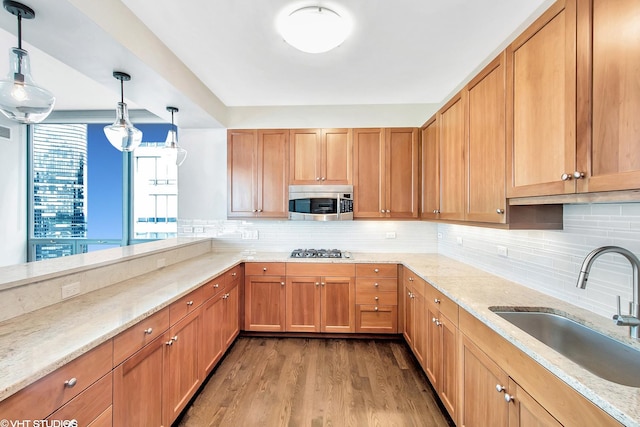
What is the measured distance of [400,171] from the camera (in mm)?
3137

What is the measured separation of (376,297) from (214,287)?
1706 mm

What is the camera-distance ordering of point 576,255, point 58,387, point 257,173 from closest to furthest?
point 58,387, point 576,255, point 257,173

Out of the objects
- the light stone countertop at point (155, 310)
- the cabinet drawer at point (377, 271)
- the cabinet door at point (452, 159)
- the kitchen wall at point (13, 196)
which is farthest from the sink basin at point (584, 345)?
the kitchen wall at point (13, 196)

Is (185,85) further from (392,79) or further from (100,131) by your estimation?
(100,131)

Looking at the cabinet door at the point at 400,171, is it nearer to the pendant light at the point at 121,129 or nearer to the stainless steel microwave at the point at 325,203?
the stainless steel microwave at the point at 325,203

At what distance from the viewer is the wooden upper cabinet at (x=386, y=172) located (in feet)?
10.3

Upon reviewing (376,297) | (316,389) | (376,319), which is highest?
(376,297)

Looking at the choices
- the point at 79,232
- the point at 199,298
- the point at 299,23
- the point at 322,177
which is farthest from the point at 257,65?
the point at 79,232

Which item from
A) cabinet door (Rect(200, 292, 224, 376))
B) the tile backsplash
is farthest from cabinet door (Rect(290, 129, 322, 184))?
cabinet door (Rect(200, 292, 224, 376))

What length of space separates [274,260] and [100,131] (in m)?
3.45

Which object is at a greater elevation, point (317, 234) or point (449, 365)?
point (317, 234)

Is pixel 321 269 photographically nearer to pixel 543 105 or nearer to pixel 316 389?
pixel 316 389

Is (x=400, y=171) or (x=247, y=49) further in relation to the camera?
(x=400, y=171)

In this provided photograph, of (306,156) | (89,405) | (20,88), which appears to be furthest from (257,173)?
(89,405)
